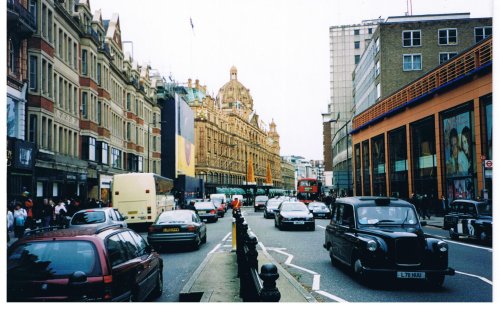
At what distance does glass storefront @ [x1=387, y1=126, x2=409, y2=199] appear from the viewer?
125ft

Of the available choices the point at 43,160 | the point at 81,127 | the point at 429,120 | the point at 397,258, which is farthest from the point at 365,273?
the point at 81,127

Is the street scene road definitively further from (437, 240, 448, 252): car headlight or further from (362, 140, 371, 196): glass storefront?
(362, 140, 371, 196): glass storefront

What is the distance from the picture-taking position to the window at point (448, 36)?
49.0m

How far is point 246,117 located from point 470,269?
83.6m

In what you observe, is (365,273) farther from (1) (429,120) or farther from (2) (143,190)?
(1) (429,120)

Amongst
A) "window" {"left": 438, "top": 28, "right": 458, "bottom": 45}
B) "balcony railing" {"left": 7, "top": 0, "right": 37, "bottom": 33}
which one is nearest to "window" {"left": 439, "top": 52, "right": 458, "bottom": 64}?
"window" {"left": 438, "top": 28, "right": 458, "bottom": 45}

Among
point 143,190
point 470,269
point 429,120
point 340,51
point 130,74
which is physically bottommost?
point 470,269

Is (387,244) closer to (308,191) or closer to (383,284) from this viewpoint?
(383,284)

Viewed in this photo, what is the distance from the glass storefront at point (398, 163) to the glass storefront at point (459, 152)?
7.94 metres

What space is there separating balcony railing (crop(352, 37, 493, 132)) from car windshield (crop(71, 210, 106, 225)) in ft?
59.3

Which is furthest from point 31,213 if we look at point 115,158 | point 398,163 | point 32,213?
point 398,163

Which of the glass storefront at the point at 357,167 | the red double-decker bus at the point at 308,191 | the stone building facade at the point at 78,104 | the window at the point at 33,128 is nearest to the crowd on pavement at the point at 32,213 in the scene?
the stone building facade at the point at 78,104

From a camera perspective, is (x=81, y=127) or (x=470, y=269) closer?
(x=470, y=269)
